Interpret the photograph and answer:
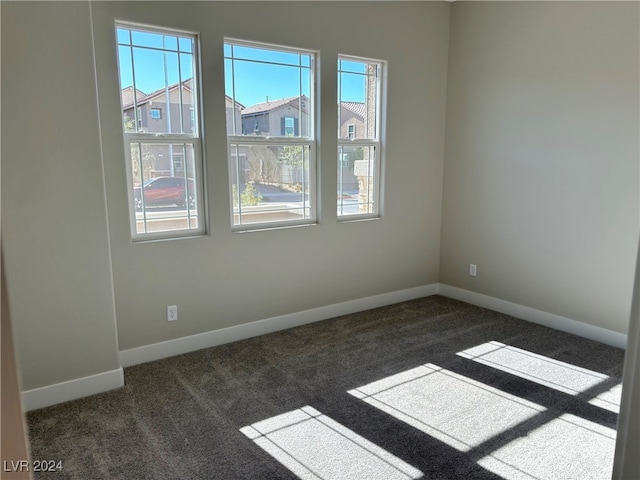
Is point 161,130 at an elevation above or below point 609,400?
above

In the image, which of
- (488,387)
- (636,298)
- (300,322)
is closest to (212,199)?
(300,322)

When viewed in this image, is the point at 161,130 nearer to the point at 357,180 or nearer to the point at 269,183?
the point at 269,183

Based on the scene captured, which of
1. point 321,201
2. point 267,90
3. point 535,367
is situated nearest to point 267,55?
point 267,90

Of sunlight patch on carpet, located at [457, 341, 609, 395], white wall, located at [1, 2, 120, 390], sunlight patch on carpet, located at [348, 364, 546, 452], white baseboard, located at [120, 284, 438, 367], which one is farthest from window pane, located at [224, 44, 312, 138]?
sunlight patch on carpet, located at [457, 341, 609, 395]

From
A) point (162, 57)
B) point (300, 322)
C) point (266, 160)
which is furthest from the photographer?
point (300, 322)

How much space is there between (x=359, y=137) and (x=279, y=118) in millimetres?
872

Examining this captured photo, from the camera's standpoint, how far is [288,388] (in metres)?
2.88

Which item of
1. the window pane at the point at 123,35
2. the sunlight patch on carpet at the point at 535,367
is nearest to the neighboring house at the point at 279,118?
the window pane at the point at 123,35

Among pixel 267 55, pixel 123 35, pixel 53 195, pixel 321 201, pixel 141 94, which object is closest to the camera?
pixel 53 195

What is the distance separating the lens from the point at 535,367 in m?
3.18

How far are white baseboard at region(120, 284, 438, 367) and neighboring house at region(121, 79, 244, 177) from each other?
127 cm

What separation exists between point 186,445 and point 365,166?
2856mm

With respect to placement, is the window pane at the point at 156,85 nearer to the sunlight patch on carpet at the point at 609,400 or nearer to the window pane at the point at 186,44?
the window pane at the point at 186,44

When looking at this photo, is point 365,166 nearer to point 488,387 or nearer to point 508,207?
point 508,207
